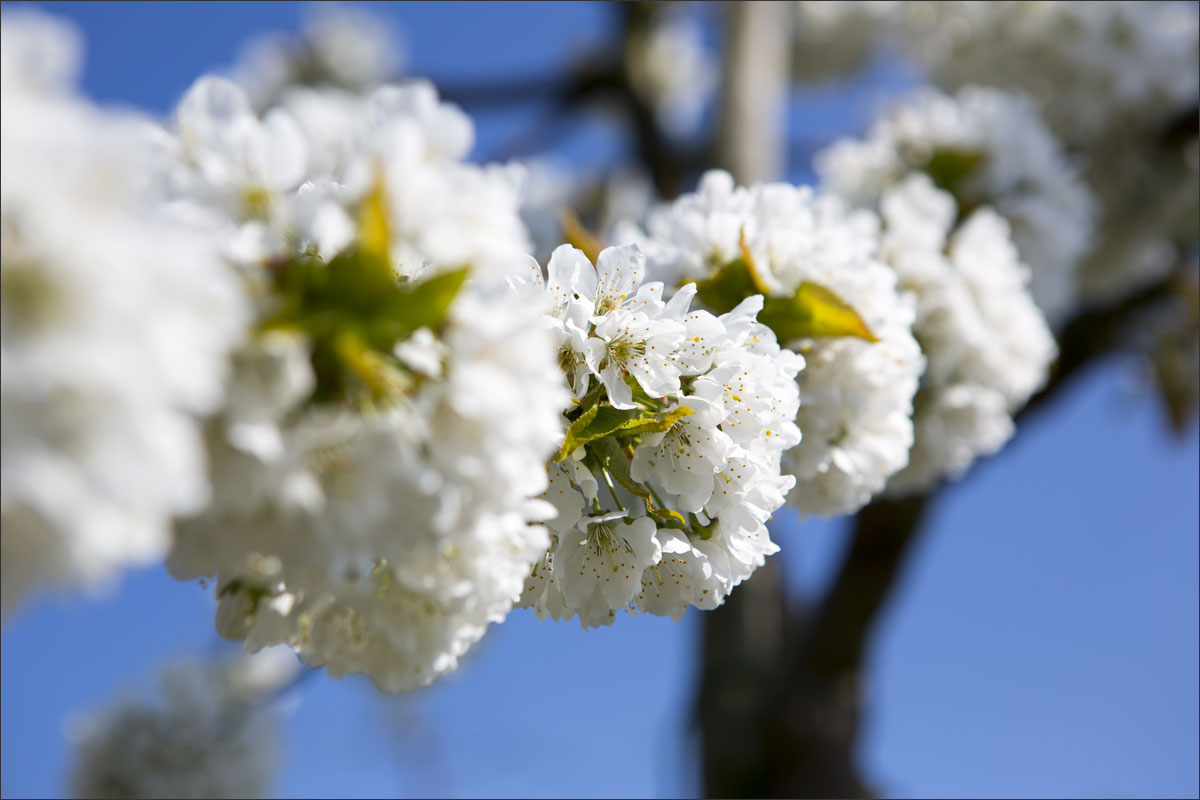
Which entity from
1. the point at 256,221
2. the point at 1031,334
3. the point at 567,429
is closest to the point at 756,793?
the point at 1031,334

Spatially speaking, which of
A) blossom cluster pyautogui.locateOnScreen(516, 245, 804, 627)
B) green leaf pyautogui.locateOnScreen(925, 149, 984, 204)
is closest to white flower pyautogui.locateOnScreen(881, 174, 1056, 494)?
green leaf pyautogui.locateOnScreen(925, 149, 984, 204)

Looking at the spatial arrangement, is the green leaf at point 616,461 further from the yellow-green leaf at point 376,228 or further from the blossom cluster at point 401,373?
the yellow-green leaf at point 376,228

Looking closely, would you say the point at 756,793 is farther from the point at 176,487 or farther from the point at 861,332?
the point at 176,487

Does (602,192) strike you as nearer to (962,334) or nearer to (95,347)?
(962,334)

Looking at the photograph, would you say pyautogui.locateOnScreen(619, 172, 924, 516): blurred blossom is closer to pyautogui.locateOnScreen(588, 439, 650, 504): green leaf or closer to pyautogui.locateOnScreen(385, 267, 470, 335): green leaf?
pyautogui.locateOnScreen(588, 439, 650, 504): green leaf

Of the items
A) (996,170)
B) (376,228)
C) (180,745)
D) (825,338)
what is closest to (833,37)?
(996,170)

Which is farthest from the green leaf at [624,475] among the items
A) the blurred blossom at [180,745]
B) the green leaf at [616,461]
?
the blurred blossom at [180,745]

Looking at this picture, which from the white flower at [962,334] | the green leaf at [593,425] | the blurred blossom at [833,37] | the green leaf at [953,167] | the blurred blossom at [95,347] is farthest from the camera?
the blurred blossom at [833,37]

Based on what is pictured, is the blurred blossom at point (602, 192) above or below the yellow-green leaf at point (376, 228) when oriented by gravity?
above
